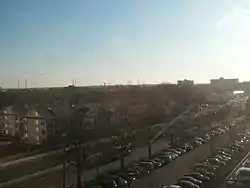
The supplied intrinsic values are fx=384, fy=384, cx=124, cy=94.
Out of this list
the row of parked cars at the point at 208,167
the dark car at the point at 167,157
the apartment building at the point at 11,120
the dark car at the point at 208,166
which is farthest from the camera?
the apartment building at the point at 11,120

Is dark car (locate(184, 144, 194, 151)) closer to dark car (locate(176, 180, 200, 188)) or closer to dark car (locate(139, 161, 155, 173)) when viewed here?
dark car (locate(139, 161, 155, 173))

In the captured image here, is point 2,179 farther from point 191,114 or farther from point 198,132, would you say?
point 191,114

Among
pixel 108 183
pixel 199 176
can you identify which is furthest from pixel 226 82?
pixel 108 183

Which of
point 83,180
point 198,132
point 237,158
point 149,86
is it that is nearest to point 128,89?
point 149,86

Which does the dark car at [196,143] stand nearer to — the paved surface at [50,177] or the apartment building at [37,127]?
the paved surface at [50,177]

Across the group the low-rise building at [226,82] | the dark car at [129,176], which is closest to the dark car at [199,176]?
the dark car at [129,176]

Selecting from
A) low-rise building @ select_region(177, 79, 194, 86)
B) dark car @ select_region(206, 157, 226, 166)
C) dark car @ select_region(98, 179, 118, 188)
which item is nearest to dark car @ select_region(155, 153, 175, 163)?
dark car @ select_region(206, 157, 226, 166)

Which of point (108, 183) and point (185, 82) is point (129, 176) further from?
point (185, 82)
